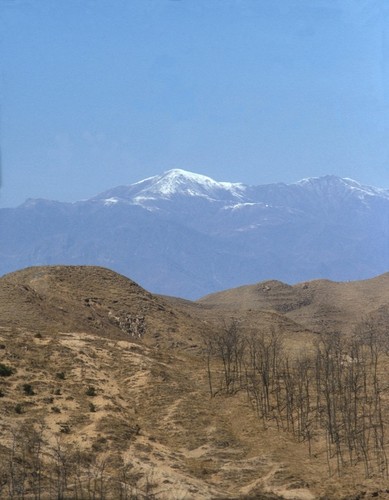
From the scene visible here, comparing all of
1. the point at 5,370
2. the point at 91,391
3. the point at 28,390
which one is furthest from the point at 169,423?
the point at 5,370

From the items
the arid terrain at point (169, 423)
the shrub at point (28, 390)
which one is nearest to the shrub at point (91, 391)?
the arid terrain at point (169, 423)

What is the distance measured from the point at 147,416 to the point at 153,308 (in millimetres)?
47414

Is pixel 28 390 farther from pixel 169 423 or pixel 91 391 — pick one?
pixel 169 423

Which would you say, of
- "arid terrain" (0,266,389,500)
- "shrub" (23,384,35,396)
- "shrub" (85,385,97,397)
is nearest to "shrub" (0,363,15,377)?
"arid terrain" (0,266,389,500)

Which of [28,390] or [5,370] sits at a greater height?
[5,370]

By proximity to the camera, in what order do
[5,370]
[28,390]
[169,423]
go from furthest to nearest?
[5,370]
[28,390]
[169,423]

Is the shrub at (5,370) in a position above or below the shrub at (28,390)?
above

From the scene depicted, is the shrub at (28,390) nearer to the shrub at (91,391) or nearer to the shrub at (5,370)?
the shrub at (5,370)

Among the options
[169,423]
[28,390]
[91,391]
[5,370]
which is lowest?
[169,423]

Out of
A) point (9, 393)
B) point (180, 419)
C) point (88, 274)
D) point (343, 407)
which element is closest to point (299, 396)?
point (343, 407)

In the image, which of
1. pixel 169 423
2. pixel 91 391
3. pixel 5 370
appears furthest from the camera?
pixel 5 370

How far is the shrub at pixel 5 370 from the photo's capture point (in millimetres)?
63862

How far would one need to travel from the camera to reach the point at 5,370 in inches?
2527

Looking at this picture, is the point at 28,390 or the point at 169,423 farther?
the point at 28,390
